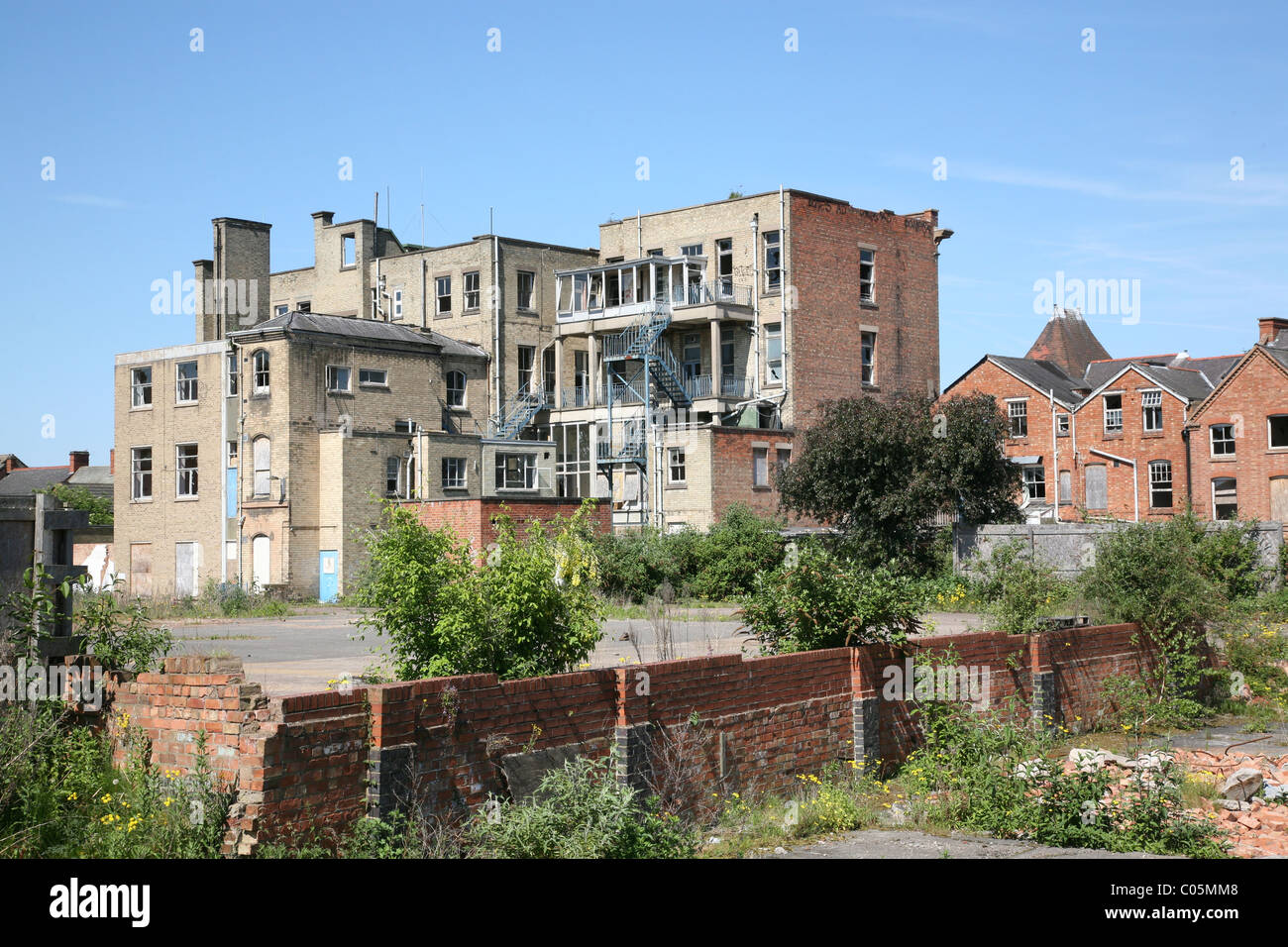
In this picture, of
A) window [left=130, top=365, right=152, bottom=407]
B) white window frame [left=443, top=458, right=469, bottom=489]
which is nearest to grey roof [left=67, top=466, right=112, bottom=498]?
window [left=130, top=365, right=152, bottom=407]

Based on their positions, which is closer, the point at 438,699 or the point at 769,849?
the point at 438,699

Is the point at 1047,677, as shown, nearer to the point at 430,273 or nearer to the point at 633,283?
the point at 633,283

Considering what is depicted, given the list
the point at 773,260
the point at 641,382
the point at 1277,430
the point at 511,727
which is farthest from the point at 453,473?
the point at 511,727

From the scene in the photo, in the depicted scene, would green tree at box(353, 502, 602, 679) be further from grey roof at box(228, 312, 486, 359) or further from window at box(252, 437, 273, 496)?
grey roof at box(228, 312, 486, 359)

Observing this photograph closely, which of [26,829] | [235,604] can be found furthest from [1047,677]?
[235,604]

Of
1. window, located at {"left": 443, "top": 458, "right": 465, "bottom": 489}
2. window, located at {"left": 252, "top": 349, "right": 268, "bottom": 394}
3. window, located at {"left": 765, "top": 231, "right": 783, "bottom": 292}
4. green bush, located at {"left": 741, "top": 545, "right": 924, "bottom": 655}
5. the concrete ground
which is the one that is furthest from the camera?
window, located at {"left": 765, "top": 231, "right": 783, "bottom": 292}

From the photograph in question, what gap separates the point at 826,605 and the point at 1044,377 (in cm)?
4559

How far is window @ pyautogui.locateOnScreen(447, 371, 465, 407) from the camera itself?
48219 millimetres

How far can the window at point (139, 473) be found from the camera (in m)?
45.8

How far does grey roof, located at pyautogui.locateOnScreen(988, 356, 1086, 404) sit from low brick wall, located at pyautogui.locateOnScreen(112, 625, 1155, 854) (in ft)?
138

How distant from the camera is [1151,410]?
167 ft

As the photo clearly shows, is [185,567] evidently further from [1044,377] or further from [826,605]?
[1044,377]

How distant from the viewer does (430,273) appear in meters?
52.2
